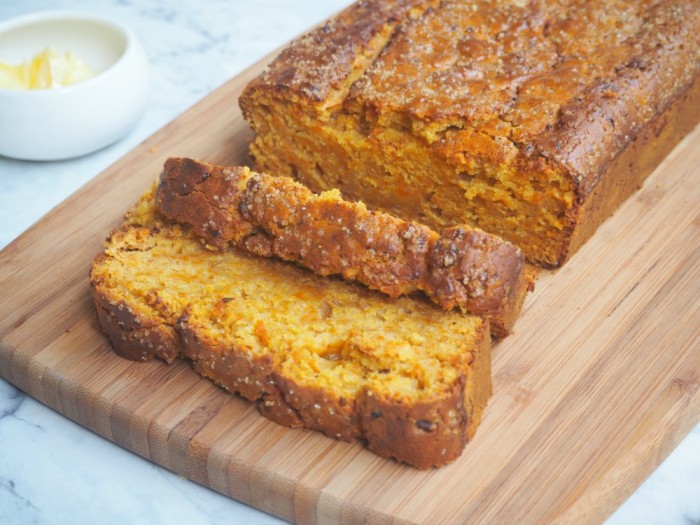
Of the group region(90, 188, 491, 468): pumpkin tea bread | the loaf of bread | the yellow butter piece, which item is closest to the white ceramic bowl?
the yellow butter piece

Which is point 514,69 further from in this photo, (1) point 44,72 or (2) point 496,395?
(1) point 44,72

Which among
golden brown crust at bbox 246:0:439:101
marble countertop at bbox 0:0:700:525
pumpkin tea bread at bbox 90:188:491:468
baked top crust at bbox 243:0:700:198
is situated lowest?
marble countertop at bbox 0:0:700:525

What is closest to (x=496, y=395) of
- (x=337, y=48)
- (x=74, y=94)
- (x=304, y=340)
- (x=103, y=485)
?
(x=304, y=340)

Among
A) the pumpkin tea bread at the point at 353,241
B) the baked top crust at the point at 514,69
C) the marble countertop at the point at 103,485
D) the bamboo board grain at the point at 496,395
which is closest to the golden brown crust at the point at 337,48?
the baked top crust at the point at 514,69

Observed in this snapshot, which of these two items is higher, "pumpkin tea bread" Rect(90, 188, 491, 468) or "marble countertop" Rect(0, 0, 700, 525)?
"pumpkin tea bread" Rect(90, 188, 491, 468)

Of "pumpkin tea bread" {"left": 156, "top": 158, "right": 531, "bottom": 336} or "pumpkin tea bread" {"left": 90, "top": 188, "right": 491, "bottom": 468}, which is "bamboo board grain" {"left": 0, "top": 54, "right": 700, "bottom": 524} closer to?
"pumpkin tea bread" {"left": 90, "top": 188, "right": 491, "bottom": 468}

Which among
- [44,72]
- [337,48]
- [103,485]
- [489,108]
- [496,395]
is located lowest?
[103,485]
